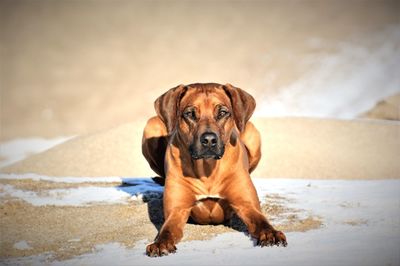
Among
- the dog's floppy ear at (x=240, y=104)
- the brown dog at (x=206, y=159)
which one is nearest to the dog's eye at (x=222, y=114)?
the brown dog at (x=206, y=159)

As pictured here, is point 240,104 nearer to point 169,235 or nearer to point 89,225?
point 169,235

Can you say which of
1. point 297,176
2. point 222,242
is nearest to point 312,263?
point 222,242

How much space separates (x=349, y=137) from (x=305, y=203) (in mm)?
8504

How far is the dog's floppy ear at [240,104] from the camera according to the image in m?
4.51

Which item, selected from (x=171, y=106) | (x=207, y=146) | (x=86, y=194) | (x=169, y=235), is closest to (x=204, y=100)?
(x=171, y=106)

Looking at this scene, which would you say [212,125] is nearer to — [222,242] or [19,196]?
[222,242]

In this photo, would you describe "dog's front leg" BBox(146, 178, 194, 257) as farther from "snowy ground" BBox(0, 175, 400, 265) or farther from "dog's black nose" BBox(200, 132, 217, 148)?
"dog's black nose" BBox(200, 132, 217, 148)

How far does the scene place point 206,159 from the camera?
14.9 feet

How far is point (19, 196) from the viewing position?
7.06m

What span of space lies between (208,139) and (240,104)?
0.65 metres

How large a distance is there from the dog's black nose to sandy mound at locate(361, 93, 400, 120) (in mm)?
16443

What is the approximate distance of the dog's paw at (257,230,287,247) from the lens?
3703 mm

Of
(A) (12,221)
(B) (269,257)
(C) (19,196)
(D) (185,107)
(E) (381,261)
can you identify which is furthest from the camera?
(C) (19,196)


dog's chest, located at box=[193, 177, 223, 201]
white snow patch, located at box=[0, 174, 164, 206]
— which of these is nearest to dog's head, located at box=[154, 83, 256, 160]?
dog's chest, located at box=[193, 177, 223, 201]
